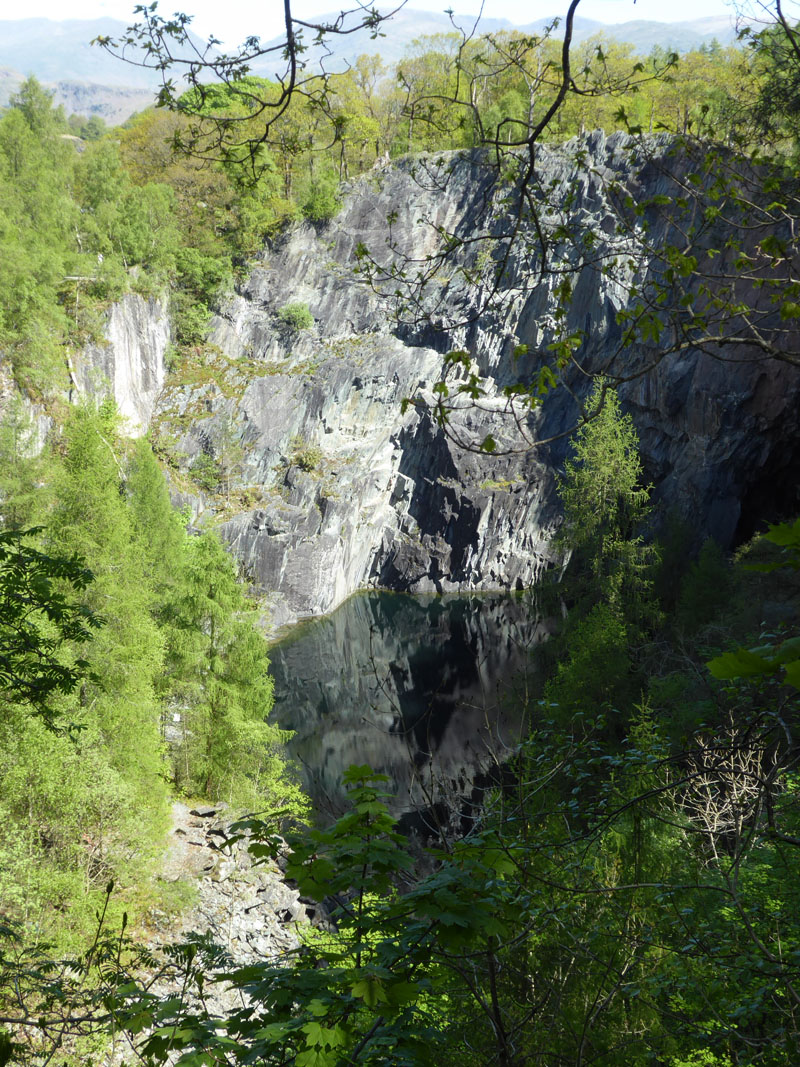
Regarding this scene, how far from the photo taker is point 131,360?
31.9m

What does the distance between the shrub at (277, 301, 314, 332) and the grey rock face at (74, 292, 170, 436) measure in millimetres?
6007

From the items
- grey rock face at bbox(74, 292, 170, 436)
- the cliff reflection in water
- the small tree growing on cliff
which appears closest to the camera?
the cliff reflection in water

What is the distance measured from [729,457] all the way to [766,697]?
68.6 feet

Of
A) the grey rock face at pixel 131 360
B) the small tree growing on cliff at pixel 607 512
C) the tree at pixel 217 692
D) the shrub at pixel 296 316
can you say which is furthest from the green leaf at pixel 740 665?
the shrub at pixel 296 316

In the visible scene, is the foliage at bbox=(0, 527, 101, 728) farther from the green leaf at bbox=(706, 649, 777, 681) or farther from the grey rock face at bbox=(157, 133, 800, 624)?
the grey rock face at bbox=(157, 133, 800, 624)

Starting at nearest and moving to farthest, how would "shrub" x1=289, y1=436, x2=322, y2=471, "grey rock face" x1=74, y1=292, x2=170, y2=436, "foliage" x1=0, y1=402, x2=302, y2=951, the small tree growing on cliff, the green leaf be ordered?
the green leaf → "foliage" x1=0, y1=402, x2=302, y2=951 → the small tree growing on cliff → "grey rock face" x1=74, y1=292, x2=170, y2=436 → "shrub" x1=289, y1=436, x2=322, y2=471

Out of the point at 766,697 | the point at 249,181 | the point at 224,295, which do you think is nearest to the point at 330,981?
the point at 249,181

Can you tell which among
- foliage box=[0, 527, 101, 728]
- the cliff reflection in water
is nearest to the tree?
the cliff reflection in water

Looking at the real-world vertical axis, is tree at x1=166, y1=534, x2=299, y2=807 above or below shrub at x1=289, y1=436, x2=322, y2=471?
below

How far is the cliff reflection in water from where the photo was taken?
1850 cm

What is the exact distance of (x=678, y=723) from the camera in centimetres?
1078

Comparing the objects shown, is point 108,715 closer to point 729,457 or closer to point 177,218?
point 729,457

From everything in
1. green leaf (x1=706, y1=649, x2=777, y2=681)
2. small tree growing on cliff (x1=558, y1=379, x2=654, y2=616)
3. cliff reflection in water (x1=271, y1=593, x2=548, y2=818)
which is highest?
small tree growing on cliff (x1=558, y1=379, x2=654, y2=616)

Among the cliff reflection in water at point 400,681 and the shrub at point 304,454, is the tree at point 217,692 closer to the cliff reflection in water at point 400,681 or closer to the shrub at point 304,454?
the cliff reflection in water at point 400,681
